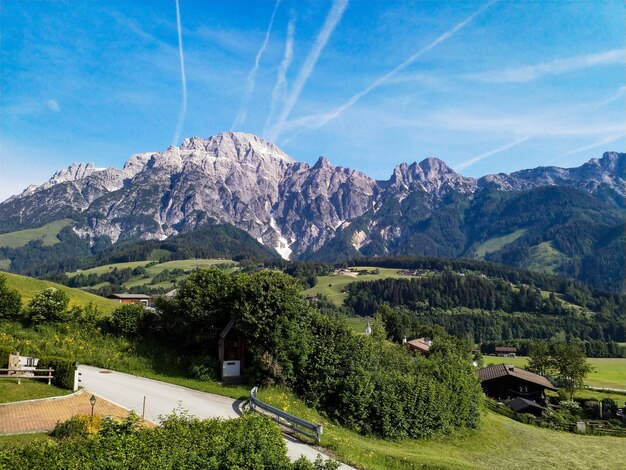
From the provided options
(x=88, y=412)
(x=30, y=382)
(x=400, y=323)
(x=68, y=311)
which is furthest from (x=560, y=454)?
(x=400, y=323)

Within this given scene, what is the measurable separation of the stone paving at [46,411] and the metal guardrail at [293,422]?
323 inches

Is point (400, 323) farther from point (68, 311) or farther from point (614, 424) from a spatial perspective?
point (68, 311)

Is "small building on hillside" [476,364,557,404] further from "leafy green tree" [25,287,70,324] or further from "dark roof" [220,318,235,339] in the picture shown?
"leafy green tree" [25,287,70,324]

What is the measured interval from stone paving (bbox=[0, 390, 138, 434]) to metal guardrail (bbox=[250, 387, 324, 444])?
8.21 m

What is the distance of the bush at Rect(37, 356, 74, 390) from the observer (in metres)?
29.8

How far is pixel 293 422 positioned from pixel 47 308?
29937 millimetres

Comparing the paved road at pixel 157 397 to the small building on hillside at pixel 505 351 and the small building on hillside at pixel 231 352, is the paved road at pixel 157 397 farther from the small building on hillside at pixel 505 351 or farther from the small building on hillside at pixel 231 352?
the small building on hillside at pixel 505 351

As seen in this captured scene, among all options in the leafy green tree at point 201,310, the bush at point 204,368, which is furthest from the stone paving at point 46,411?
the leafy green tree at point 201,310

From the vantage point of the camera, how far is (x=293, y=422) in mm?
27109

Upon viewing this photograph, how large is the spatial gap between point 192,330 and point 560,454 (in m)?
35.6

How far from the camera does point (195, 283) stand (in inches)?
1631

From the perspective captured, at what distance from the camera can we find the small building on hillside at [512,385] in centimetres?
8194

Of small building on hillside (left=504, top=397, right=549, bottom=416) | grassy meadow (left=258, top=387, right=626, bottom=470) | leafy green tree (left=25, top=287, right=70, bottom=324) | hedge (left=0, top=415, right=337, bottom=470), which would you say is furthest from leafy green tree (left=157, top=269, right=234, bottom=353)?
small building on hillside (left=504, top=397, right=549, bottom=416)

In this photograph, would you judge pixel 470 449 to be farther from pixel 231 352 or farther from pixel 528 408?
pixel 528 408
